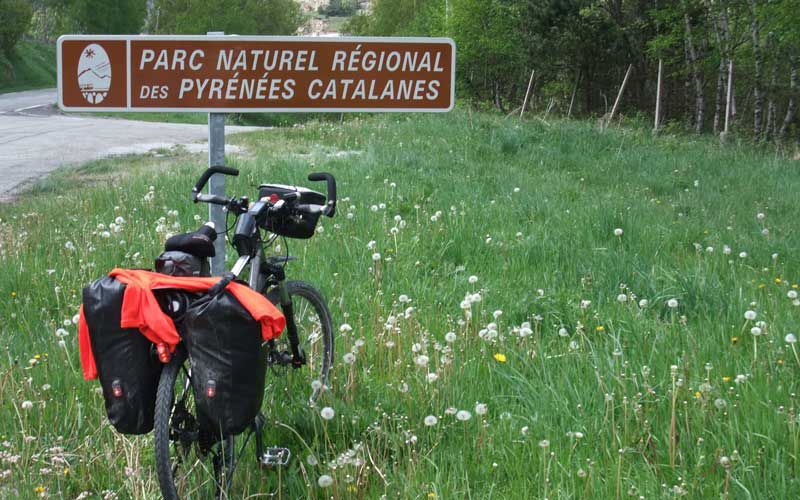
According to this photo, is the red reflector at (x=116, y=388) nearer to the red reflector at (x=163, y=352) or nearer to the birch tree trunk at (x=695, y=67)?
the red reflector at (x=163, y=352)

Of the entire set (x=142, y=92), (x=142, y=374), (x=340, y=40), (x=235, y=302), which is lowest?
(x=142, y=374)

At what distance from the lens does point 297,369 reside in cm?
399

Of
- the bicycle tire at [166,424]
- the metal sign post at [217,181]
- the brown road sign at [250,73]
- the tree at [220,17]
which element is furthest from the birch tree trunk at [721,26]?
the tree at [220,17]

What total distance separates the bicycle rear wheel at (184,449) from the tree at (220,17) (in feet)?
188

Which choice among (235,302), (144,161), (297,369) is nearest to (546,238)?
(297,369)

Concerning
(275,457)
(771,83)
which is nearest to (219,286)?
(275,457)

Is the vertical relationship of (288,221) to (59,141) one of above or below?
above

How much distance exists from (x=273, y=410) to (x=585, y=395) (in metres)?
1.31

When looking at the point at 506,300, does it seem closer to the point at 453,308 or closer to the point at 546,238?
the point at 453,308

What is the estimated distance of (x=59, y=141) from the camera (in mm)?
18781

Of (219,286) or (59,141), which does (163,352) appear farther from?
(59,141)

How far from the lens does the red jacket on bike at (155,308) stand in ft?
8.40

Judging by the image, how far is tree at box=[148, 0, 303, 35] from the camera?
62.3m

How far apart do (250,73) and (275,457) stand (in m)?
1.70
